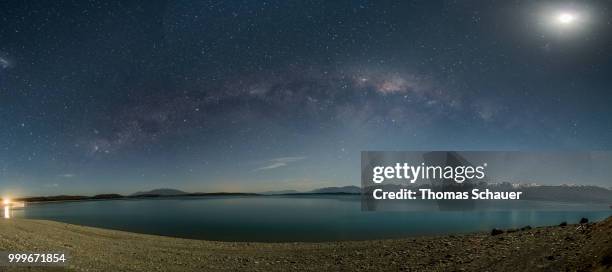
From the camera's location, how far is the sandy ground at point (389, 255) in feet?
48.8

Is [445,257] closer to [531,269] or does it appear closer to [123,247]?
[531,269]

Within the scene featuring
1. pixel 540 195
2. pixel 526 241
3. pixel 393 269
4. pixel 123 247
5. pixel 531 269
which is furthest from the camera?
pixel 540 195

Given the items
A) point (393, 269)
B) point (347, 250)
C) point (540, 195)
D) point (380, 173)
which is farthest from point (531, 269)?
point (540, 195)

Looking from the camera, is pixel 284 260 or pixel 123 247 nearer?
pixel 284 260

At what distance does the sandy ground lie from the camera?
48.8 ft

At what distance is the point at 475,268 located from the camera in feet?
50.8

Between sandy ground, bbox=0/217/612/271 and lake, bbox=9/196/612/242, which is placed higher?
→ sandy ground, bbox=0/217/612/271

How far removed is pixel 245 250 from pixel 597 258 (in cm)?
1806

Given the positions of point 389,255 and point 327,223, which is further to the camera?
point 327,223

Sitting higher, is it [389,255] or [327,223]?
[389,255]

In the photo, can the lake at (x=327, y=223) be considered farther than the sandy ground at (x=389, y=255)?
Yes

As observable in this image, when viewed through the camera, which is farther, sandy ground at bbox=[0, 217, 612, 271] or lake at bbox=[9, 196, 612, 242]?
lake at bbox=[9, 196, 612, 242]

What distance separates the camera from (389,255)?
63.8 ft

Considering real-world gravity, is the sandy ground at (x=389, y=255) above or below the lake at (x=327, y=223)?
above
